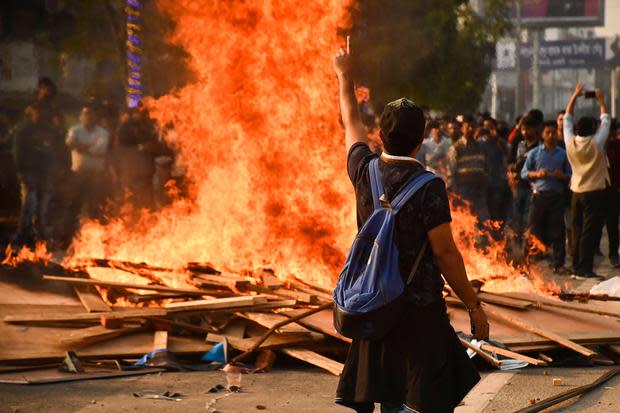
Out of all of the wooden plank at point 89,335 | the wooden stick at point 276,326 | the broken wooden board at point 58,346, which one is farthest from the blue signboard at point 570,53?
the wooden stick at point 276,326

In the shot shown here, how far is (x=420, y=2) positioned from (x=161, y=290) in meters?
23.7

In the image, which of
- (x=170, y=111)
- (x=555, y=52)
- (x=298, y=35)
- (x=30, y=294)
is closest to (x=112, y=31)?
(x=170, y=111)

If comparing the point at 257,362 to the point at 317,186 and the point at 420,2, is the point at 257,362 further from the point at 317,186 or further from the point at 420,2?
the point at 420,2

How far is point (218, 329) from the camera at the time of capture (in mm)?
8688

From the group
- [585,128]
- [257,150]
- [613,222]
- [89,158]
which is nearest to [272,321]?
[257,150]

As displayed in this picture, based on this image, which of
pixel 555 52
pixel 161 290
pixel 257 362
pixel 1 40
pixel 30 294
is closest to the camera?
pixel 257 362

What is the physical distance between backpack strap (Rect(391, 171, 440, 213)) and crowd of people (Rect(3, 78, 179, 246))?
11.5 metres

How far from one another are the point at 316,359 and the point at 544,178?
8.11 metres

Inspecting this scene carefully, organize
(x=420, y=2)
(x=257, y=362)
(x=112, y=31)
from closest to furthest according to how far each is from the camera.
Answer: (x=257, y=362) → (x=112, y=31) → (x=420, y=2)

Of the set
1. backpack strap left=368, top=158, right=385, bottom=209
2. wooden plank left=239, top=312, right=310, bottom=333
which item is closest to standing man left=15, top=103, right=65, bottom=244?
wooden plank left=239, top=312, right=310, bottom=333

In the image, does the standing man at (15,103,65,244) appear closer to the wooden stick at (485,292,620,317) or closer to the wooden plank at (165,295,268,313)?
the wooden plank at (165,295,268,313)

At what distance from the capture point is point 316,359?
8.09 m

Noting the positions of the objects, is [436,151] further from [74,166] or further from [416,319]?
[416,319]

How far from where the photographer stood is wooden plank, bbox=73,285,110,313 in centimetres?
909
